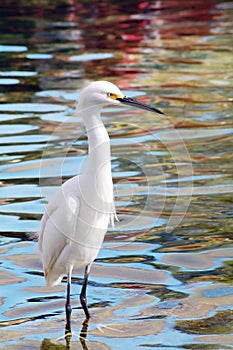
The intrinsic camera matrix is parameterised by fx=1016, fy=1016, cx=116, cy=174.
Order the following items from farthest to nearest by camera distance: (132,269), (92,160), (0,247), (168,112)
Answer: (168,112), (0,247), (132,269), (92,160)

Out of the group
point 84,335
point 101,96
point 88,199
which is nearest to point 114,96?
point 101,96

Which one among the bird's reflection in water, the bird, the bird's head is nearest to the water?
the bird's reflection in water

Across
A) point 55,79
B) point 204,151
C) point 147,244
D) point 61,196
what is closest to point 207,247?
point 147,244

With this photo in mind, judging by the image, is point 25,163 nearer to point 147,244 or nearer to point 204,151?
point 204,151

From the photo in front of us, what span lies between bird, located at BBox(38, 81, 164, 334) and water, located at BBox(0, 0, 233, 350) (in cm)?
50

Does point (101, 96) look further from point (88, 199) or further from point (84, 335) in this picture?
point (84, 335)

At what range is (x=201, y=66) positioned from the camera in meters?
14.8

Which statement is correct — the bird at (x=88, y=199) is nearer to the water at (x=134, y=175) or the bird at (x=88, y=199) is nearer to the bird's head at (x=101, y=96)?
the bird's head at (x=101, y=96)

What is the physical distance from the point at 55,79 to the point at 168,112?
270 cm

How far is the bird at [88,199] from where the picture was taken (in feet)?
18.9

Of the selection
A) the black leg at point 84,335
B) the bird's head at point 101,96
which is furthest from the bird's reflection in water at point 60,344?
the bird's head at point 101,96

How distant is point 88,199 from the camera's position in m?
5.77

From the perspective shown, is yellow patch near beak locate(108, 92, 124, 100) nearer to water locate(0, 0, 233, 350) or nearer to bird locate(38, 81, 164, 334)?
bird locate(38, 81, 164, 334)

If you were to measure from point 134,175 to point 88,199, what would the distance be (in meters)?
3.89
